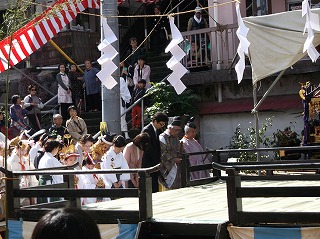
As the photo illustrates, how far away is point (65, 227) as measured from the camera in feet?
8.87

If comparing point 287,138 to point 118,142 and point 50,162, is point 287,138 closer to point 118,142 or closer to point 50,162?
point 118,142

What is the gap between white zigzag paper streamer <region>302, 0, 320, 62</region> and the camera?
1080 centimetres

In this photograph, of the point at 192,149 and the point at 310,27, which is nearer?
the point at 310,27

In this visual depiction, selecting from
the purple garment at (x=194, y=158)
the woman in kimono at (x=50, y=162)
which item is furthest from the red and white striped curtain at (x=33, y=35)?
the purple garment at (x=194, y=158)

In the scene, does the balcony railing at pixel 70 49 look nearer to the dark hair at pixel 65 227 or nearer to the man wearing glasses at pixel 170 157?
the man wearing glasses at pixel 170 157

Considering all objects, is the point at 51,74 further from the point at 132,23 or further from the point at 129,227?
the point at 129,227

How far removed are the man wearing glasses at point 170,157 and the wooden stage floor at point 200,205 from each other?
150cm

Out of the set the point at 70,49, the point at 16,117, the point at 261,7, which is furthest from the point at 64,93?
the point at 261,7

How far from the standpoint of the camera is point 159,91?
17.0 meters

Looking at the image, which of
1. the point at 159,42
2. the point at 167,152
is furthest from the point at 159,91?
the point at 167,152

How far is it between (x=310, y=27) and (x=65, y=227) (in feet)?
29.1

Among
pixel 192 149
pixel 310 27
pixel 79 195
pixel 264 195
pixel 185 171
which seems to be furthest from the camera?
pixel 192 149

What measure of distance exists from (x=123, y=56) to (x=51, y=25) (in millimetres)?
6742

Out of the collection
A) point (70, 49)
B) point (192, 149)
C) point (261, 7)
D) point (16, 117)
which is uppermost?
point (261, 7)
